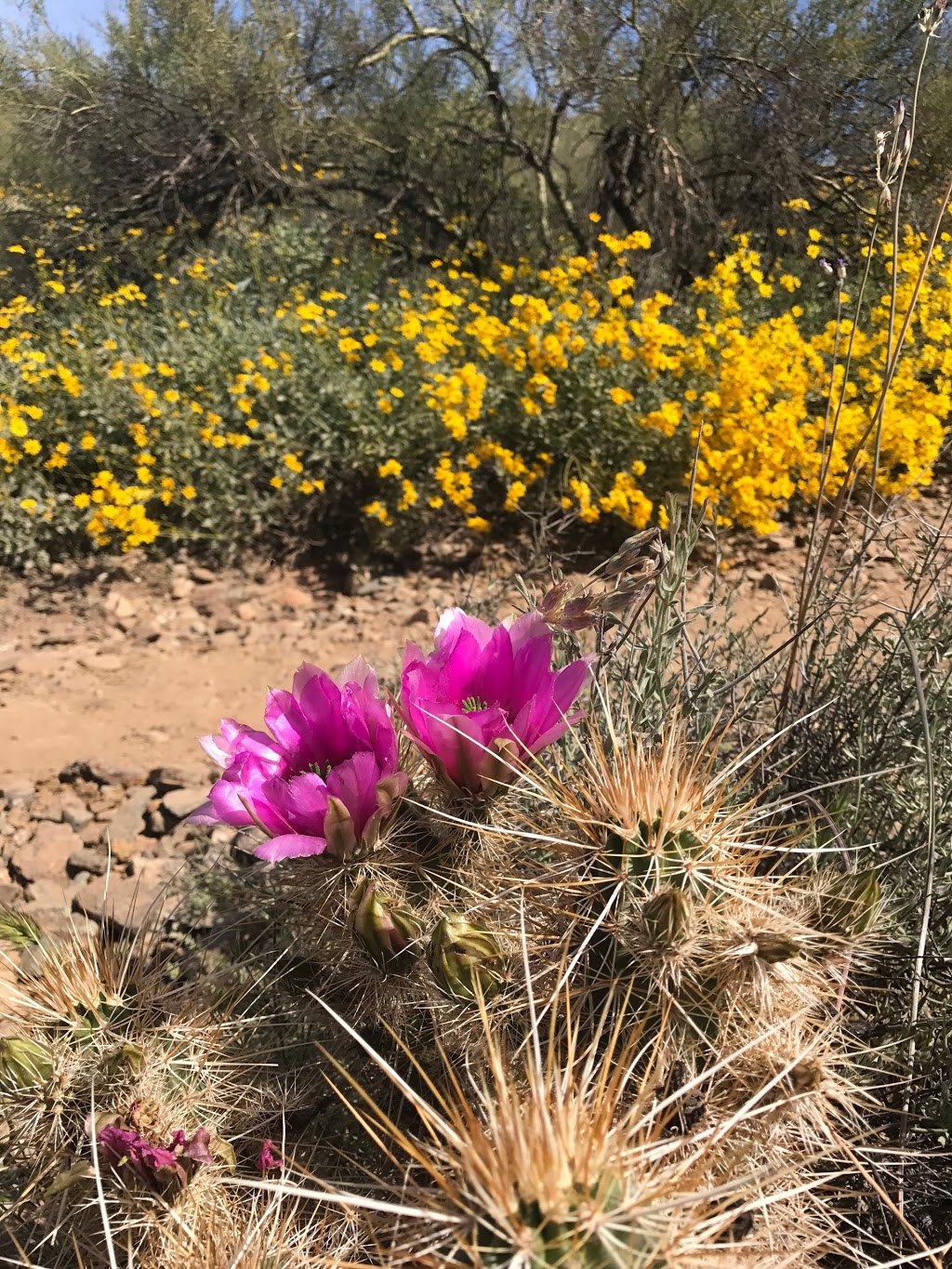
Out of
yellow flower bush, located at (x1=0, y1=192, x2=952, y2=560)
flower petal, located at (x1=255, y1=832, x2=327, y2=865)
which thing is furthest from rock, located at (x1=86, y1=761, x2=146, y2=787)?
flower petal, located at (x1=255, y1=832, x2=327, y2=865)

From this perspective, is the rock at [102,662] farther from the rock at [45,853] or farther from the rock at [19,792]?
the rock at [45,853]

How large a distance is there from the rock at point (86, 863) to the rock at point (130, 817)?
0.20 feet

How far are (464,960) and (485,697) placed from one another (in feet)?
1.13

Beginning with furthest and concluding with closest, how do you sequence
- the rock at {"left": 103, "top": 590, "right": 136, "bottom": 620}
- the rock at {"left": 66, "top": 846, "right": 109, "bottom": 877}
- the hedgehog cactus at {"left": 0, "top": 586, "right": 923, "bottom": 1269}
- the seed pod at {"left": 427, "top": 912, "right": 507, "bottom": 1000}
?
1. the rock at {"left": 103, "top": 590, "right": 136, "bottom": 620}
2. the rock at {"left": 66, "top": 846, "right": 109, "bottom": 877}
3. the seed pod at {"left": 427, "top": 912, "right": 507, "bottom": 1000}
4. the hedgehog cactus at {"left": 0, "top": 586, "right": 923, "bottom": 1269}

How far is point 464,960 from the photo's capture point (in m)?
1.03

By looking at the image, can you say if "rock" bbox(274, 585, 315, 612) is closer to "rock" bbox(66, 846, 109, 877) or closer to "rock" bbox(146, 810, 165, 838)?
"rock" bbox(146, 810, 165, 838)

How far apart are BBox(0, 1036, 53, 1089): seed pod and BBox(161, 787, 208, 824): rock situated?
2.03 m

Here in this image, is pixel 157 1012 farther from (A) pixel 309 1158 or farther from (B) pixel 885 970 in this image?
(B) pixel 885 970

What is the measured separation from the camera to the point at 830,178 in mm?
7512

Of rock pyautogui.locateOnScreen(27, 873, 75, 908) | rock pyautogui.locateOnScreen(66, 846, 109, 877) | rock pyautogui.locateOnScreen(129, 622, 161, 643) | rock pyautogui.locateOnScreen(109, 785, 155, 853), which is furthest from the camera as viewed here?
rock pyautogui.locateOnScreen(129, 622, 161, 643)

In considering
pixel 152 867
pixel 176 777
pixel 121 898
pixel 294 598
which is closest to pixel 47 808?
pixel 176 777

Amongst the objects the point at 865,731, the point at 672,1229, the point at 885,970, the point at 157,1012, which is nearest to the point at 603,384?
the point at 865,731

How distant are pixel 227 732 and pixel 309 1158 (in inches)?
23.5

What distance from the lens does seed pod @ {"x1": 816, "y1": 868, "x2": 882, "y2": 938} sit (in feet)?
3.82
